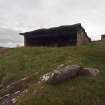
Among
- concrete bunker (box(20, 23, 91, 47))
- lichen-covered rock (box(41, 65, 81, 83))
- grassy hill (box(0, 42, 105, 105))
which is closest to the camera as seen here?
grassy hill (box(0, 42, 105, 105))

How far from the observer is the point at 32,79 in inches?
672

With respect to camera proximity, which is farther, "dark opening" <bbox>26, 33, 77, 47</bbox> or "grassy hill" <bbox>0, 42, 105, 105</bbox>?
"dark opening" <bbox>26, 33, 77, 47</bbox>

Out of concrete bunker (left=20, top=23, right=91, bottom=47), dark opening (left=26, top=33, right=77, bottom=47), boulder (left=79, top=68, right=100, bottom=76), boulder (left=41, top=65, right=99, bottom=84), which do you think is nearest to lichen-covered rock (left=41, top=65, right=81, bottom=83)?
boulder (left=41, top=65, right=99, bottom=84)

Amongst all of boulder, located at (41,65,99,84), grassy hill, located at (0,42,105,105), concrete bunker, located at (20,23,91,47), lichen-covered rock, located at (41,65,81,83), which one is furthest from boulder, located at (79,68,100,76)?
concrete bunker, located at (20,23,91,47)

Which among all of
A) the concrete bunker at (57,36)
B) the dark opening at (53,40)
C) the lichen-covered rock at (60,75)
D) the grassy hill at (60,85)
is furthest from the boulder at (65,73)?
the dark opening at (53,40)

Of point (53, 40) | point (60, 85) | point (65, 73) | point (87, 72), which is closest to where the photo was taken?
point (60, 85)

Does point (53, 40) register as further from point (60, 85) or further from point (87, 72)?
point (60, 85)

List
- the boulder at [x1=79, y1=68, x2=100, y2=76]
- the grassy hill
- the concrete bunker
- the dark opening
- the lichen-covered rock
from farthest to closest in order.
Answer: the dark opening, the concrete bunker, the boulder at [x1=79, y1=68, x2=100, y2=76], the lichen-covered rock, the grassy hill

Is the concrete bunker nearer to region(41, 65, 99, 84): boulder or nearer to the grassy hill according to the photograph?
the grassy hill

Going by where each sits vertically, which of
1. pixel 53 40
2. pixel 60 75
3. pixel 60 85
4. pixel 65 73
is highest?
pixel 53 40

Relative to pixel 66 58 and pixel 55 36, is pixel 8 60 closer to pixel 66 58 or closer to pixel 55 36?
pixel 66 58

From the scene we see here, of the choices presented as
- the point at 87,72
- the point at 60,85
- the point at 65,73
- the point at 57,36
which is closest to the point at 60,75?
the point at 65,73

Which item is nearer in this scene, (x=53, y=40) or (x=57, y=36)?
(x=57, y=36)

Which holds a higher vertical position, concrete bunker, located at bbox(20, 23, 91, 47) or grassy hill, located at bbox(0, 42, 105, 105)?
concrete bunker, located at bbox(20, 23, 91, 47)
